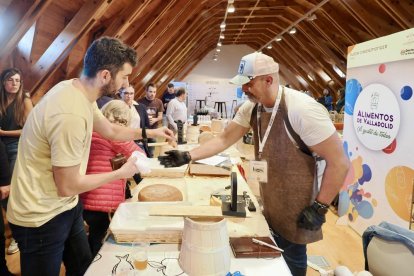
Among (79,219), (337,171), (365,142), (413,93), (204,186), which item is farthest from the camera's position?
(365,142)

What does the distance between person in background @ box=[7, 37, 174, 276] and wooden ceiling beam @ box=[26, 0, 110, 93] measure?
1.79 m

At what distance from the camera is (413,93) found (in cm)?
256

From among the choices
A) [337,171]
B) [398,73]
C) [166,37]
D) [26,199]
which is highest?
[166,37]

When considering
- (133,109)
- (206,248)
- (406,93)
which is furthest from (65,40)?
(406,93)

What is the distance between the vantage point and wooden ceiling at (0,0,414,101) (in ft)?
9.39

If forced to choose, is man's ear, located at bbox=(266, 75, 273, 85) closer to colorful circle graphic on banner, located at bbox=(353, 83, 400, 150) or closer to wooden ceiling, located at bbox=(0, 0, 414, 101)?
wooden ceiling, located at bbox=(0, 0, 414, 101)

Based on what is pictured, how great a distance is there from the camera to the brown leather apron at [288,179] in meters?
1.52

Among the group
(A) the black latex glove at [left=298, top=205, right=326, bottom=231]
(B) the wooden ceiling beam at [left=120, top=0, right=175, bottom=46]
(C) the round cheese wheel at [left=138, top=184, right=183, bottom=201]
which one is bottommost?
(A) the black latex glove at [left=298, top=205, right=326, bottom=231]

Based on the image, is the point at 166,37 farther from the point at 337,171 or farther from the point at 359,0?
the point at 337,171

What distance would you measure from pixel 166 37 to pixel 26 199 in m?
5.00

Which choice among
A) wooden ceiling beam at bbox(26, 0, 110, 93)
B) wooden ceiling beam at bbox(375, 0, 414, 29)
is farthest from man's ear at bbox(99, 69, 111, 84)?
wooden ceiling beam at bbox(375, 0, 414, 29)

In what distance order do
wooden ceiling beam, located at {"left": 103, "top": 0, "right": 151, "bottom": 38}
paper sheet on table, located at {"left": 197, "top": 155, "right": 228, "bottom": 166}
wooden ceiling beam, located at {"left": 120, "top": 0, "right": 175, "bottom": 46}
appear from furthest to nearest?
1. wooden ceiling beam, located at {"left": 120, "top": 0, "right": 175, "bottom": 46}
2. wooden ceiling beam, located at {"left": 103, "top": 0, "right": 151, "bottom": 38}
3. paper sheet on table, located at {"left": 197, "top": 155, "right": 228, "bottom": 166}

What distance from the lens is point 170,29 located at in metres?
5.73

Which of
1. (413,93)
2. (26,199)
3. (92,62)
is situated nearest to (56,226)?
(26,199)
